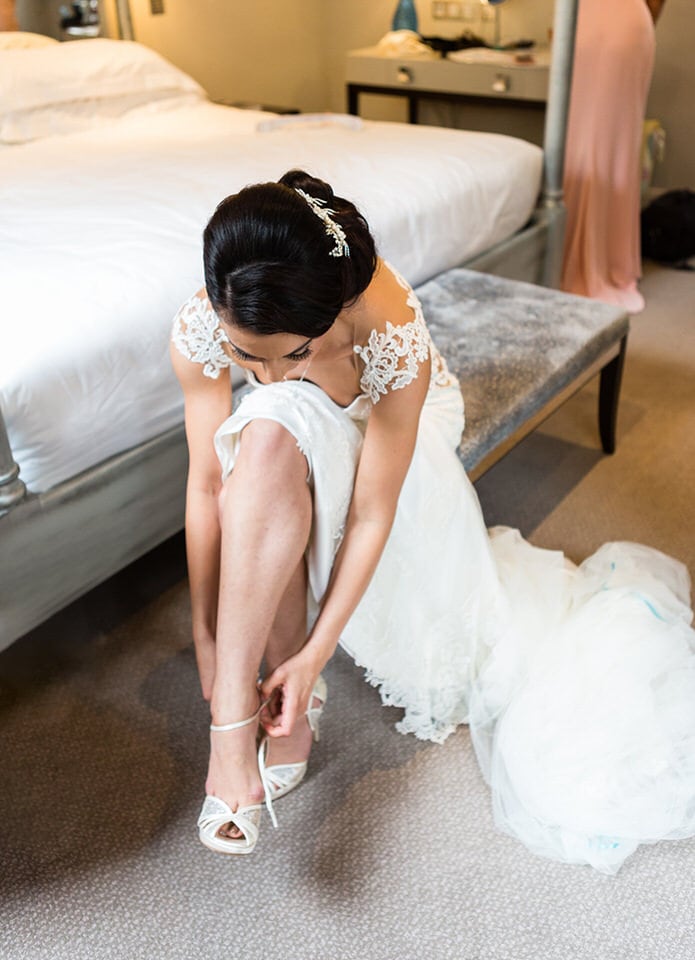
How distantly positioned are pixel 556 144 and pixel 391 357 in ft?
5.86

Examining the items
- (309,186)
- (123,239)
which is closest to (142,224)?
(123,239)

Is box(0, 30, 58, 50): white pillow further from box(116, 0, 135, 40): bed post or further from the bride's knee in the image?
the bride's knee

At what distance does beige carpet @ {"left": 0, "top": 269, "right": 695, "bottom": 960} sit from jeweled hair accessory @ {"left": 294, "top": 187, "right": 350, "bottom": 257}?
82 cm

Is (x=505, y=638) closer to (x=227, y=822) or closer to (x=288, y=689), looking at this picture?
(x=288, y=689)

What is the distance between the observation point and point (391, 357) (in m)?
1.17

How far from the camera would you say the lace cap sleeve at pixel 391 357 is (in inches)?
46.0

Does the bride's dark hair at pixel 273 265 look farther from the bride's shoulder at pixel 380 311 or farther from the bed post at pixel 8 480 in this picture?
the bed post at pixel 8 480

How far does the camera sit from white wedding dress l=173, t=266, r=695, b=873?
1207 mm

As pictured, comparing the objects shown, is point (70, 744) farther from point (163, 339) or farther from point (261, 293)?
point (261, 293)

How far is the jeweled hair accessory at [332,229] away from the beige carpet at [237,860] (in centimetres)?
82

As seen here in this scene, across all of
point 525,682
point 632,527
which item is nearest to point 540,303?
point 632,527

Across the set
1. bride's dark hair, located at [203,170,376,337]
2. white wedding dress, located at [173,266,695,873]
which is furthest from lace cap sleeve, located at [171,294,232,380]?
bride's dark hair, located at [203,170,376,337]

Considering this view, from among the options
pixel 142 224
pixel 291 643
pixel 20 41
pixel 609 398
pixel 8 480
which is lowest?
pixel 609 398

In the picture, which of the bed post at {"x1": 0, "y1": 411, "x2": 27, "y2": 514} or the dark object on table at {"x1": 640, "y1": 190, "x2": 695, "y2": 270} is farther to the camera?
the dark object on table at {"x1": 640, "y1": 190, "x2": 695, "y2": 270}
